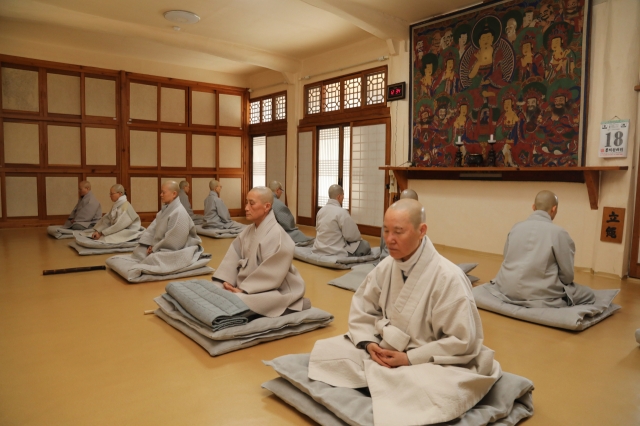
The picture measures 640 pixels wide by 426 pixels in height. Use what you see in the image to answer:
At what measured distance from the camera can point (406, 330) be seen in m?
2.09

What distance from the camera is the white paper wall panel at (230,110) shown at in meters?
11.0

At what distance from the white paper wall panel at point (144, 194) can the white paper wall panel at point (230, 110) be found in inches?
88.4

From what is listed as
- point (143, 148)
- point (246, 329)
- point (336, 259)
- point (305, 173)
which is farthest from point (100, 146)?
point (246, 329)

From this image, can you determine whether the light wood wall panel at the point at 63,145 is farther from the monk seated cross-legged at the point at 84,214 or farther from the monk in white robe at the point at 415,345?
the monk in white robe at the point at 415,345

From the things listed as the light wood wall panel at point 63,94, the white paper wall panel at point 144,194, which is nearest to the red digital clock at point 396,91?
the white paper wall panel at point 144,194

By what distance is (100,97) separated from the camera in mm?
9359

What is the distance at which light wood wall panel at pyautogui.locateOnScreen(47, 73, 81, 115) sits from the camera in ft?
29.0

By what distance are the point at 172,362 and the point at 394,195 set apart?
17.9ft

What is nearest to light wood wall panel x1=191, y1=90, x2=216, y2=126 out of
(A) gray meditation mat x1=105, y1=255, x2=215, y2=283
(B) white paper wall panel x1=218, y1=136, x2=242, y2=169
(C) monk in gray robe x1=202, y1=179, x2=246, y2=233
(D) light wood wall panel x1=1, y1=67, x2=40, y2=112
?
(B) white paper wall panel x1=218, y1=136, x2=242, y2=169

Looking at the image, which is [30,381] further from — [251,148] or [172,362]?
[251,148]

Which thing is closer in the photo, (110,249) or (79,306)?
(79,306)

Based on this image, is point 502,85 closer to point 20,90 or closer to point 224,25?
point 224,25

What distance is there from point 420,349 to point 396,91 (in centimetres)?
594

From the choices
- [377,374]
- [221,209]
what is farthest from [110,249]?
[377,374]
